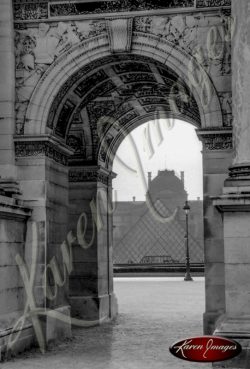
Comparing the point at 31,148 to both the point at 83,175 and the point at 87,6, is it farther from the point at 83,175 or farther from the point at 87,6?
the point at 83,175

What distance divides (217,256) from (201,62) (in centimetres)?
392

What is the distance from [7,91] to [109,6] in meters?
2.74

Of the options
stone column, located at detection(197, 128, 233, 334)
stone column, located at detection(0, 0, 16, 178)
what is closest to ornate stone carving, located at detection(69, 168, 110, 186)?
stone column, located at detection(0, 0, 16, 178)

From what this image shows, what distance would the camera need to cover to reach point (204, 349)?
11125 mm

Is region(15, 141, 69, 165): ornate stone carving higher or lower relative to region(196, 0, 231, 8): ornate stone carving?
lower

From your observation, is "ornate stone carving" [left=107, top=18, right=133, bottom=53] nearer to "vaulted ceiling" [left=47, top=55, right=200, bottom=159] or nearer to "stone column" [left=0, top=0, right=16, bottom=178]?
"vaulted ceiling" [left=47, top=55, right=200, bottom=159]

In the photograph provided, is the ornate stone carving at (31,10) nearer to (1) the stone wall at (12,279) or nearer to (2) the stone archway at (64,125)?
(2) the stone archway at (64,125)

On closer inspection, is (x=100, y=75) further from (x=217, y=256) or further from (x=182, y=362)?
(x=182, y=362)

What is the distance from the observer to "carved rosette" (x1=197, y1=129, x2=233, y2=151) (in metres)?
15.7

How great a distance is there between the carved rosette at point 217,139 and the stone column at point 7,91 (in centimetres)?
384

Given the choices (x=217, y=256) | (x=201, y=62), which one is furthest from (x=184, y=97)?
(x=217, y=256)

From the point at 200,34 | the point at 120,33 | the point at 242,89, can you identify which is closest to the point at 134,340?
the point at 242,89

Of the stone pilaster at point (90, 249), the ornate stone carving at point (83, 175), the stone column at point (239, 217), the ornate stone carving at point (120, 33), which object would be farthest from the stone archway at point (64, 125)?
the ornate stone carving at point (83, 175)

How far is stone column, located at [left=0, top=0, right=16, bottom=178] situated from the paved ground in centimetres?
383
